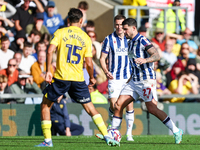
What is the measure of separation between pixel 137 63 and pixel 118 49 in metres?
2.00

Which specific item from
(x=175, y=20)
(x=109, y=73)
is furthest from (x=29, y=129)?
(x=175, y=20)

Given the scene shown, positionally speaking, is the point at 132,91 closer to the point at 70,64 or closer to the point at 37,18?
the point at 70,64

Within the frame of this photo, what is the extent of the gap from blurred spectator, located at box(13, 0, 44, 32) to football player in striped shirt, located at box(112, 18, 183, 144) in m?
5.96

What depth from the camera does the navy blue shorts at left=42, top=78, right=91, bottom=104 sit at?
23.5ft

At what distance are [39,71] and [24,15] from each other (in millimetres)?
2519

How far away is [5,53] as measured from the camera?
12.4m

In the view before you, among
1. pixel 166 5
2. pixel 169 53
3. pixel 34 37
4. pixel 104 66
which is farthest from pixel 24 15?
pixel 166 5

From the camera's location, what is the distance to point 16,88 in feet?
36.8

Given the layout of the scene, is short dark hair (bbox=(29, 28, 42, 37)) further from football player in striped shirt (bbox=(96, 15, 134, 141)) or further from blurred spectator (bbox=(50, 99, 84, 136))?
football player in striped shirt (bbox=(96, 15, 134, 141))

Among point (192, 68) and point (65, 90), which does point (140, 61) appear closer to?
point (65, 90)

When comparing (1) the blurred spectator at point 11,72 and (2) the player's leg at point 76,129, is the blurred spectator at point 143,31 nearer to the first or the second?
(2) the player's leg at point 76,129

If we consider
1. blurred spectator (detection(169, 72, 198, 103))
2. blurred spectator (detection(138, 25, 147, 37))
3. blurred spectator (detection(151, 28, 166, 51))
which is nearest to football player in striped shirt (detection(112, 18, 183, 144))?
blurred spectator (detection(169, 72, 198, 103))

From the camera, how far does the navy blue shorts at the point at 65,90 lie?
282 inches

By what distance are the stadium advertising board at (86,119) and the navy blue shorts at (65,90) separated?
3814 mm
